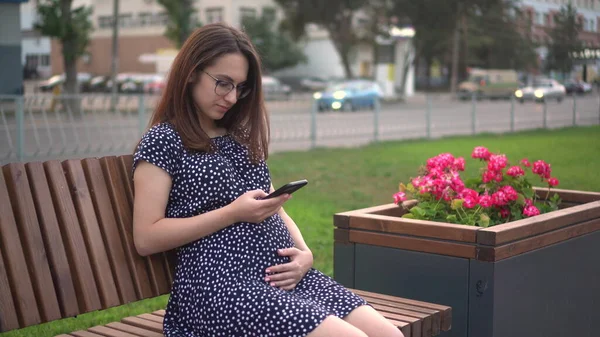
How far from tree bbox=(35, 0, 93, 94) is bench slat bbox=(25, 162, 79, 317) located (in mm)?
22144

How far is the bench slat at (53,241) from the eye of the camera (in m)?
2.97

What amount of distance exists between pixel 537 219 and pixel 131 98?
11.4m

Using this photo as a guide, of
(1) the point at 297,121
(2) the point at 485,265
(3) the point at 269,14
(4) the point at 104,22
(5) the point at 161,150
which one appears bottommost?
(1) the point at 297,121

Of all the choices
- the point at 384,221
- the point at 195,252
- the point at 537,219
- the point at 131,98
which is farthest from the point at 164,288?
the point at 131,98

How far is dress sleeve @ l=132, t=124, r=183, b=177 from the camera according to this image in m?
2.95

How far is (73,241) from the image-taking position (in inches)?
120

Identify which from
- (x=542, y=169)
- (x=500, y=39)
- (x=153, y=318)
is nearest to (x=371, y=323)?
(x=153, y=318)

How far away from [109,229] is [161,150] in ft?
1.32

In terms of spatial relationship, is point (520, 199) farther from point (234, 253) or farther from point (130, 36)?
point (130, 36)

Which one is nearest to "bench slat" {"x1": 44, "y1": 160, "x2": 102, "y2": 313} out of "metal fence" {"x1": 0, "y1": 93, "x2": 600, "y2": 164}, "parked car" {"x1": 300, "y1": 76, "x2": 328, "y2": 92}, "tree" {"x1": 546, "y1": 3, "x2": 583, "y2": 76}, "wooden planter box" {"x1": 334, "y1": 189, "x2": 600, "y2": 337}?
"wooden planter box" {"x1": 334, "y1": 189, "x2": 600, "y2": 337}

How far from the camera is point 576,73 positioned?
7555 millimetres

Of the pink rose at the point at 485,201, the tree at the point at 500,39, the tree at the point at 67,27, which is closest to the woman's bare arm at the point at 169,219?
the pink rose at the point at 485,201

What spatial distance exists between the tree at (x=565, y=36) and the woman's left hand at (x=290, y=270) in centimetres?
473

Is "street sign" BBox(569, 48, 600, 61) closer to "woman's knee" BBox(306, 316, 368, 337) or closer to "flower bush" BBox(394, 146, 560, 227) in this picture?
"flower bush" BBox(394, 146, 560, 227)
